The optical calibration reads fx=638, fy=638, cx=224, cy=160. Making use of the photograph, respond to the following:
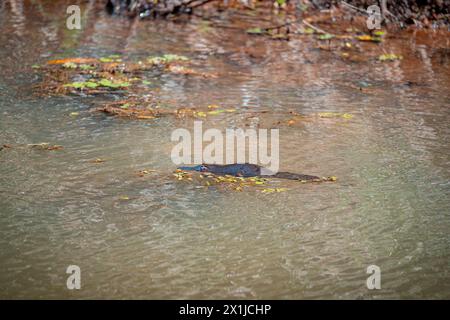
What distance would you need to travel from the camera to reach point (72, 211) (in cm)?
476

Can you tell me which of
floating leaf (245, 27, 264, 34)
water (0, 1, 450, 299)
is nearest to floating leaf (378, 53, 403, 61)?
water (0, 1, 450, 299)

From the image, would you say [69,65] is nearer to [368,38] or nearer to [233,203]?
[233,203]

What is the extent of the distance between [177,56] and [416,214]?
5822mm

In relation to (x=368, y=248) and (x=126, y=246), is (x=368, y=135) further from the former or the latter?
(x=126, y=246)

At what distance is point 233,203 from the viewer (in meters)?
4.94

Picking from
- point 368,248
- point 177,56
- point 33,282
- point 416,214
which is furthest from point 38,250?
point 177,56

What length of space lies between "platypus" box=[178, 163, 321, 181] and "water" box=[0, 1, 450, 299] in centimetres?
14

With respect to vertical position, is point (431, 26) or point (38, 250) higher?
point (431, 26)

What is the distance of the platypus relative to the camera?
5.44 metres

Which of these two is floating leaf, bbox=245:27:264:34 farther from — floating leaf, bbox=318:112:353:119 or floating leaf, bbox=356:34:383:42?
floating leaf, bbox=318:112:353:119

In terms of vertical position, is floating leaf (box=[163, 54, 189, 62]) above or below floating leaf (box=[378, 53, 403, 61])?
below

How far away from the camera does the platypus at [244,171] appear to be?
544cm

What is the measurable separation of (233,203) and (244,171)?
0.64 meters

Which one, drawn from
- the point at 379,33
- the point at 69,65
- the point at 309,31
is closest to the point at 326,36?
the point at 309,31
